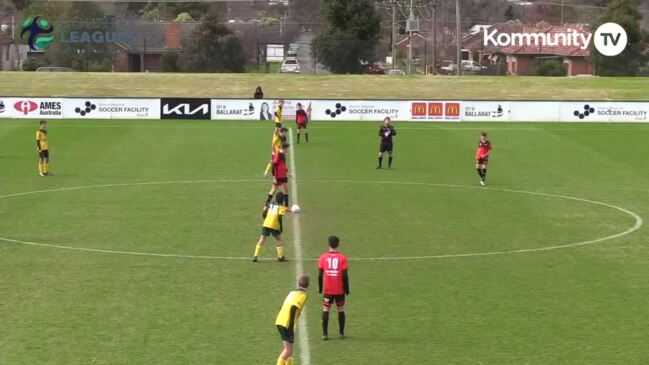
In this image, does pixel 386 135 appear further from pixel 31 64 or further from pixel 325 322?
pixel 31 64

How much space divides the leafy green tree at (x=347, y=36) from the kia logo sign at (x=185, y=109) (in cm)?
3401

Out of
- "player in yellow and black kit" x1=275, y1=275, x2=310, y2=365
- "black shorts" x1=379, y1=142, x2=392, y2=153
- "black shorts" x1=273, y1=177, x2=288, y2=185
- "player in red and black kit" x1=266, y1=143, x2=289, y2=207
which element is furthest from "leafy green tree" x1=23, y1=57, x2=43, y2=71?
"player in yellow and black kit" x1=275, y1=275, x2=310, y2=365

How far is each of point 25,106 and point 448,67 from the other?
68.6 metres

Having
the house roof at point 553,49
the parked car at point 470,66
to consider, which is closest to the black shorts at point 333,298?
the house roof at point 553,49

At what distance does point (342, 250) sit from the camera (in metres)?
25.8

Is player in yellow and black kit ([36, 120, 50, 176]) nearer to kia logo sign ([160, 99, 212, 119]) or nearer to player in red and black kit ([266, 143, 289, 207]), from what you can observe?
player in red and black kit ([266, 143, 289, 207])

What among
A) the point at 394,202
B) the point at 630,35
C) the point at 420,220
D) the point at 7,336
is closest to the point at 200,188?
the point at 394,202

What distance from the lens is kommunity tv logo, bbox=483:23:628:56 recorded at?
101 meters

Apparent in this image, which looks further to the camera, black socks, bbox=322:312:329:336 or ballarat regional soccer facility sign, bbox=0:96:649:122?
ballarat regional soccer facility sign, bbox=0:96:649:122

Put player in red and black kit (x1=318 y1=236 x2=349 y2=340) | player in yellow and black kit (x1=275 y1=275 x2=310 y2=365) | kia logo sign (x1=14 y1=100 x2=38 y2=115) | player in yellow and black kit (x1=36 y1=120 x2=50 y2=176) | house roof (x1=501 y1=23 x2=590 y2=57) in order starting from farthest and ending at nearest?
house roof (x1=501 y1=23 x2=590 y2=57) < kia logo sign (x1=14 y1=100 x2=38 y2=115) < player in yellow and black kit (x1=36 y1=120 x2=50 y2=176) < player in red and black kit (x1=318 y1=236 x2=349 y2=340) < player in yellow and black kit (x1=275 y1=275 x2=310 y2=365)

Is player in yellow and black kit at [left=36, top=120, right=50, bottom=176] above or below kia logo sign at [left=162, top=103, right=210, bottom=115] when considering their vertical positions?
below

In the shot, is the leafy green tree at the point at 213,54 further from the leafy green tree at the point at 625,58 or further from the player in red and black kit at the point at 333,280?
the player in red and black kit at the point at 333,280

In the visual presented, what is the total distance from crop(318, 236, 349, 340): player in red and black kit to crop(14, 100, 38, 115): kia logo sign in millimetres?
47916

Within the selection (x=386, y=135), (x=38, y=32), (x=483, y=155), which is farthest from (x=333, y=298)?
(x=38, y=32)
